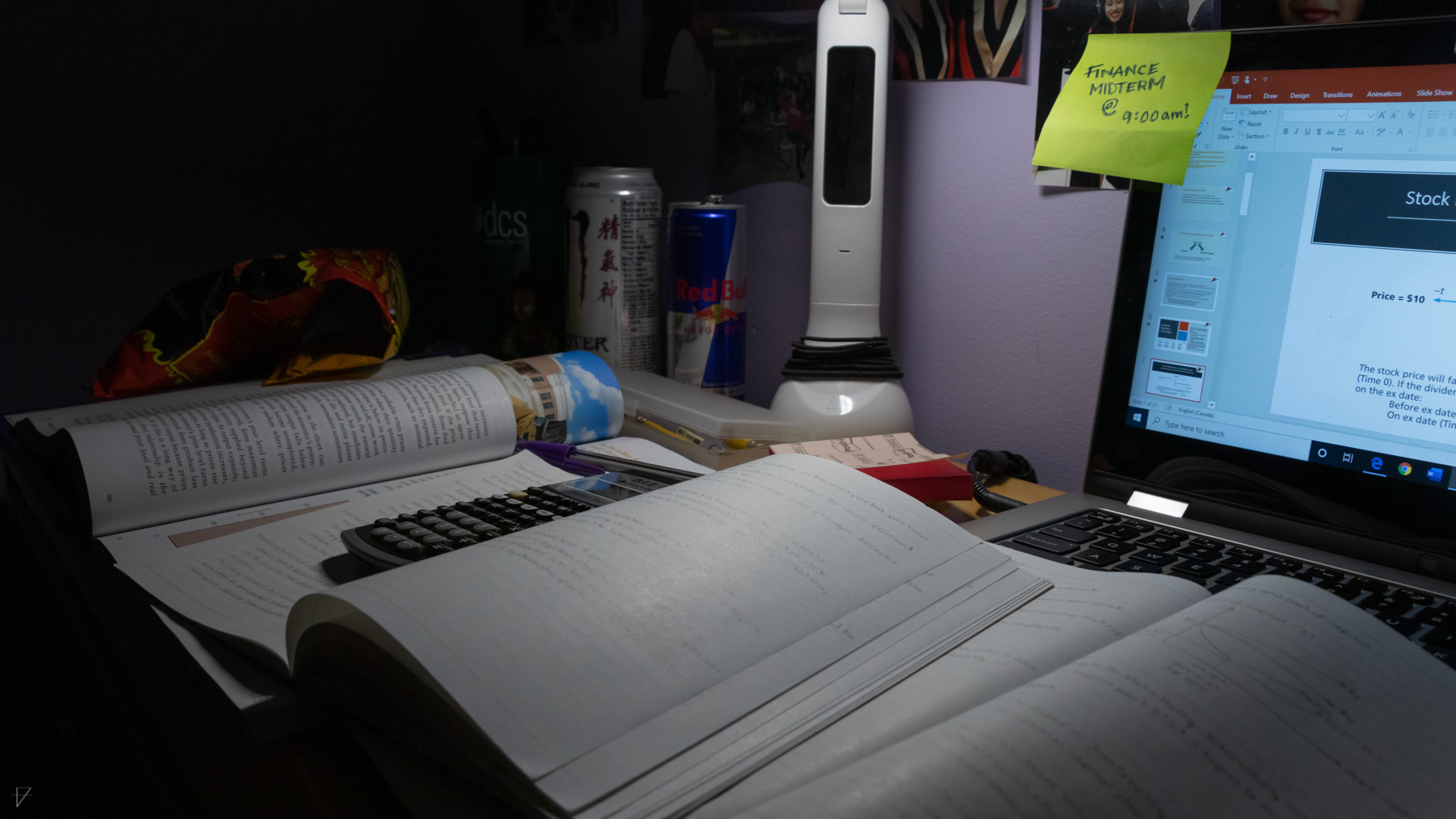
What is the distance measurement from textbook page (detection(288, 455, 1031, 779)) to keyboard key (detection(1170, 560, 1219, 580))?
0.11m

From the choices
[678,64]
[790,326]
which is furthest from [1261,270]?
[678,64]

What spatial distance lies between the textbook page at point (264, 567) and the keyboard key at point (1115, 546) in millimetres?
380

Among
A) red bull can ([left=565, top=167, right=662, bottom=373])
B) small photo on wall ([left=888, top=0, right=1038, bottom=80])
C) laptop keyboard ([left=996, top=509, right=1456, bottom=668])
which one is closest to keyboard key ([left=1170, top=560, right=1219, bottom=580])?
laptop keyboard ([left=996, top=509, right=1456, bottom=668])

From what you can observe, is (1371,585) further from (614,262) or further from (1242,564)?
(614,262)

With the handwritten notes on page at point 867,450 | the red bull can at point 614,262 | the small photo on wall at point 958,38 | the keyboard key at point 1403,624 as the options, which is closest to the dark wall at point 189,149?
the red bull can at point 614,262

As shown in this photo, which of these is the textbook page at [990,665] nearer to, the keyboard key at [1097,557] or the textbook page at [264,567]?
the keyboard key at [1097,557]

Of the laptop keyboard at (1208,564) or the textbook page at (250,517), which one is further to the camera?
the textbook page at (250,517)

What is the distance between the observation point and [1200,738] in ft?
0.95

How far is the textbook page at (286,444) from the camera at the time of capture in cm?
58

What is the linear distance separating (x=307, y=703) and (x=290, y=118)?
1.02 m

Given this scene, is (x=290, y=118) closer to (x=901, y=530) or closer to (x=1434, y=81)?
(x=901, y=530)

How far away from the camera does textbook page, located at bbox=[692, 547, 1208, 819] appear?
30cm

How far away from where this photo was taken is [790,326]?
91 centimetres

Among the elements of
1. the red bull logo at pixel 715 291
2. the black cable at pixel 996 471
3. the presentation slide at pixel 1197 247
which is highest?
the presentation slide at pixel 1197 247
